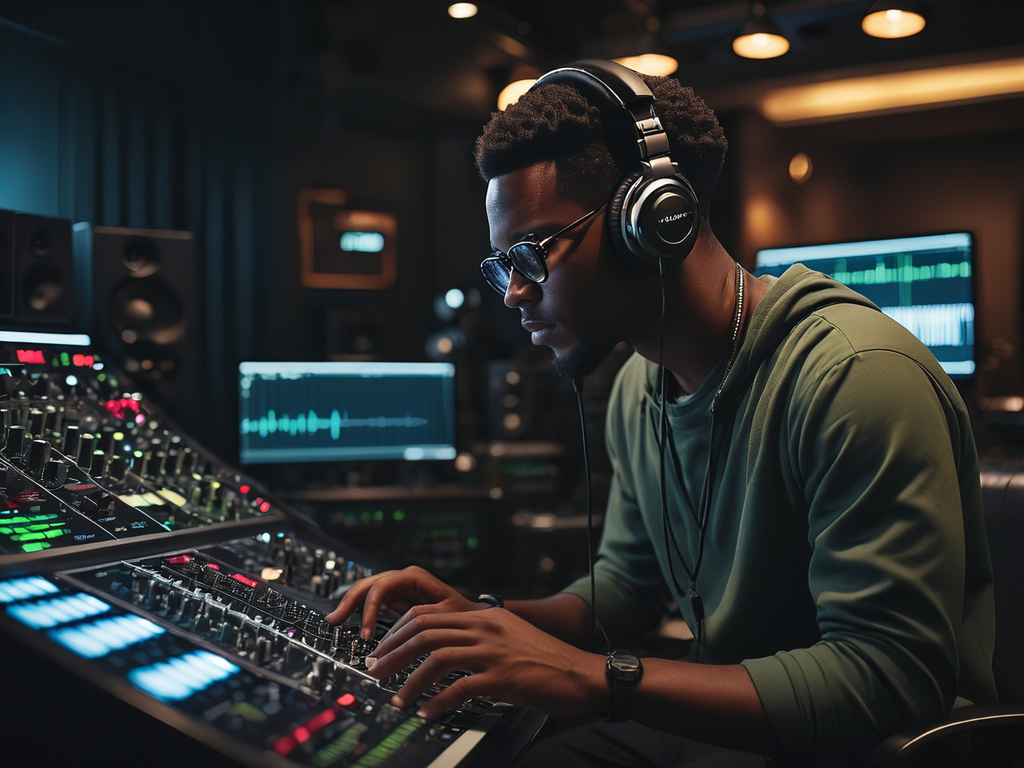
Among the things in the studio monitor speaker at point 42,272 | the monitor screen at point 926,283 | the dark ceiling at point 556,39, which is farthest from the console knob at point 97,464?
the dark ceiling at point 556,39

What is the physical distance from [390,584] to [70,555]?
34 cm

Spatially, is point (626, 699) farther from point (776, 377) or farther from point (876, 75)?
point (876, 75)

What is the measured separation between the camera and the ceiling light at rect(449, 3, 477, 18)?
3.56 meters

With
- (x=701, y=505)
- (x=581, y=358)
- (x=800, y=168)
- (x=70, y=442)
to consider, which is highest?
(x=800, y=168)

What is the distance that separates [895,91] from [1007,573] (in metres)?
5.15

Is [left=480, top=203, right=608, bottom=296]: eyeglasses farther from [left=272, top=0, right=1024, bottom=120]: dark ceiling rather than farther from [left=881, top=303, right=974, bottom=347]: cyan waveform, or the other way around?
[left=272, top=0, right=1024, bottom=120]: dark ceiling

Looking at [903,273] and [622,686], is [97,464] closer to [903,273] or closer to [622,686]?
[622,686]

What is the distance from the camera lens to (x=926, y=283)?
2.38 meters

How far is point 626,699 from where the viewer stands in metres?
0.78

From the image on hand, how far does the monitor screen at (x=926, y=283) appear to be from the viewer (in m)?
2.31

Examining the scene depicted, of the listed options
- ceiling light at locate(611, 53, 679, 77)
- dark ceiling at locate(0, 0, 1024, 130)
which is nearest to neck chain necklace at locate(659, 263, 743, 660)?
dark ceiling at locate(0, 0, 1024, 130)

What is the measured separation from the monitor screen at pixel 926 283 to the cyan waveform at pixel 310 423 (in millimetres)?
1404

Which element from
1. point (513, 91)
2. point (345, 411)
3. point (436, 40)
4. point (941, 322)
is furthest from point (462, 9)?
point (941, 322)

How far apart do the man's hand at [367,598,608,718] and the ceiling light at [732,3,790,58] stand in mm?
2989
